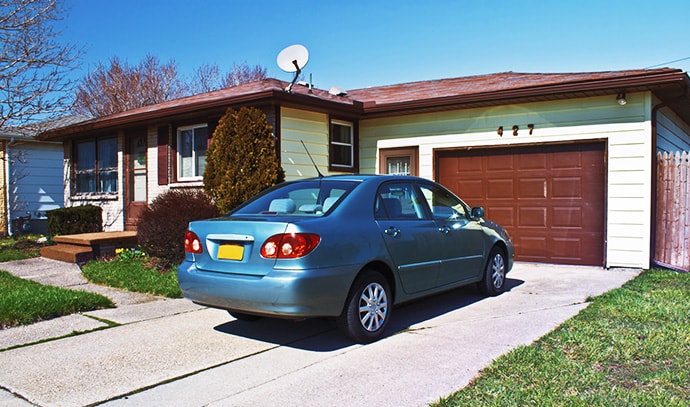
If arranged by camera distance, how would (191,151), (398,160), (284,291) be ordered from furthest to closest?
(191,151) < (398,160) < (284,291)

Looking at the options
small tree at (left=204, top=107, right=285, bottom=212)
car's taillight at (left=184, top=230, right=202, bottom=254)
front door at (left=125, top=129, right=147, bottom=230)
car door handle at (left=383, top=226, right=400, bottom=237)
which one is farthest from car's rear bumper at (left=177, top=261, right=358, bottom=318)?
front door at (left=125, top=129, right=147, bottom=230)

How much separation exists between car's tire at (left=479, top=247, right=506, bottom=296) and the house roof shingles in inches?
145

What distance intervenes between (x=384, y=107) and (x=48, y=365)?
26.6ft

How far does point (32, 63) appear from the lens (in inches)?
463

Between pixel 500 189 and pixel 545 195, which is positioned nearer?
pixel 545 195

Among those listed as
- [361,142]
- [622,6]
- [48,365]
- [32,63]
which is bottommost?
[48,365]

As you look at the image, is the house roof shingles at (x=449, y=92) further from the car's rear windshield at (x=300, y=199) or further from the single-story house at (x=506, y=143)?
the car's rear windshield at (x=300, y=199)

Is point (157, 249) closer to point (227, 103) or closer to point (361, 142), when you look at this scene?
point (227, 103)

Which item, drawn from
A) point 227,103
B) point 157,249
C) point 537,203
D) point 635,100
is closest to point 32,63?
point 227,103

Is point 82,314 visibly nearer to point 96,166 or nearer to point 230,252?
point 230,252

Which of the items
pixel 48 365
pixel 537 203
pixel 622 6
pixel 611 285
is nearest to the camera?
pixel 48 365

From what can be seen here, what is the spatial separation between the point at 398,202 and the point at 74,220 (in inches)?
402

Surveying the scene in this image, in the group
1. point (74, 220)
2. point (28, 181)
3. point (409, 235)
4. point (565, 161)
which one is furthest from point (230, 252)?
point (28, 181)

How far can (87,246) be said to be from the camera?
1012 cm
